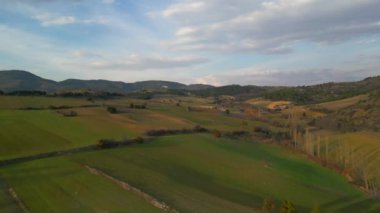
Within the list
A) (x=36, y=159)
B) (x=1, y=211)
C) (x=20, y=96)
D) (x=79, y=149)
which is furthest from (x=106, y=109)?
(x=1, y=211)

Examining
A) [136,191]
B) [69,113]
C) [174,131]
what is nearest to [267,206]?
[136,191]

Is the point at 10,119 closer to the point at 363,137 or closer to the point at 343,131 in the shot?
the point at 363,137

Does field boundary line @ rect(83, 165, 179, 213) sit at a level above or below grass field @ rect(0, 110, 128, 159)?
below

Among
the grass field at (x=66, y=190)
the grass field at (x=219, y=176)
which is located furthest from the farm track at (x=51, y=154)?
the grass field at (x=219, y=176)

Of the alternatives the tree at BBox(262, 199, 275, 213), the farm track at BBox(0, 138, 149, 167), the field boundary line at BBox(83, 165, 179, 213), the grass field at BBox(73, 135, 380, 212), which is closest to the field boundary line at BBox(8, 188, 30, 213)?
the field boundary line at BBox(83, 165, 179, 213)

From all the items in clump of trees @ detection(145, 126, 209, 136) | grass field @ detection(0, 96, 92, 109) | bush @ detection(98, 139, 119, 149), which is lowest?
clump of trees @ detection(145, 126, 209, 136)

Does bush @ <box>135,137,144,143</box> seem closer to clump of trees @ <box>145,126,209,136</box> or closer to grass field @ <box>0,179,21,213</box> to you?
clump of trees @ <box>145,126,209,136</box>

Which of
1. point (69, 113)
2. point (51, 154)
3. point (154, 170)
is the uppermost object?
point (69, 113)

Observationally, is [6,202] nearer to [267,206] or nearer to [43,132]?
[267,206]
